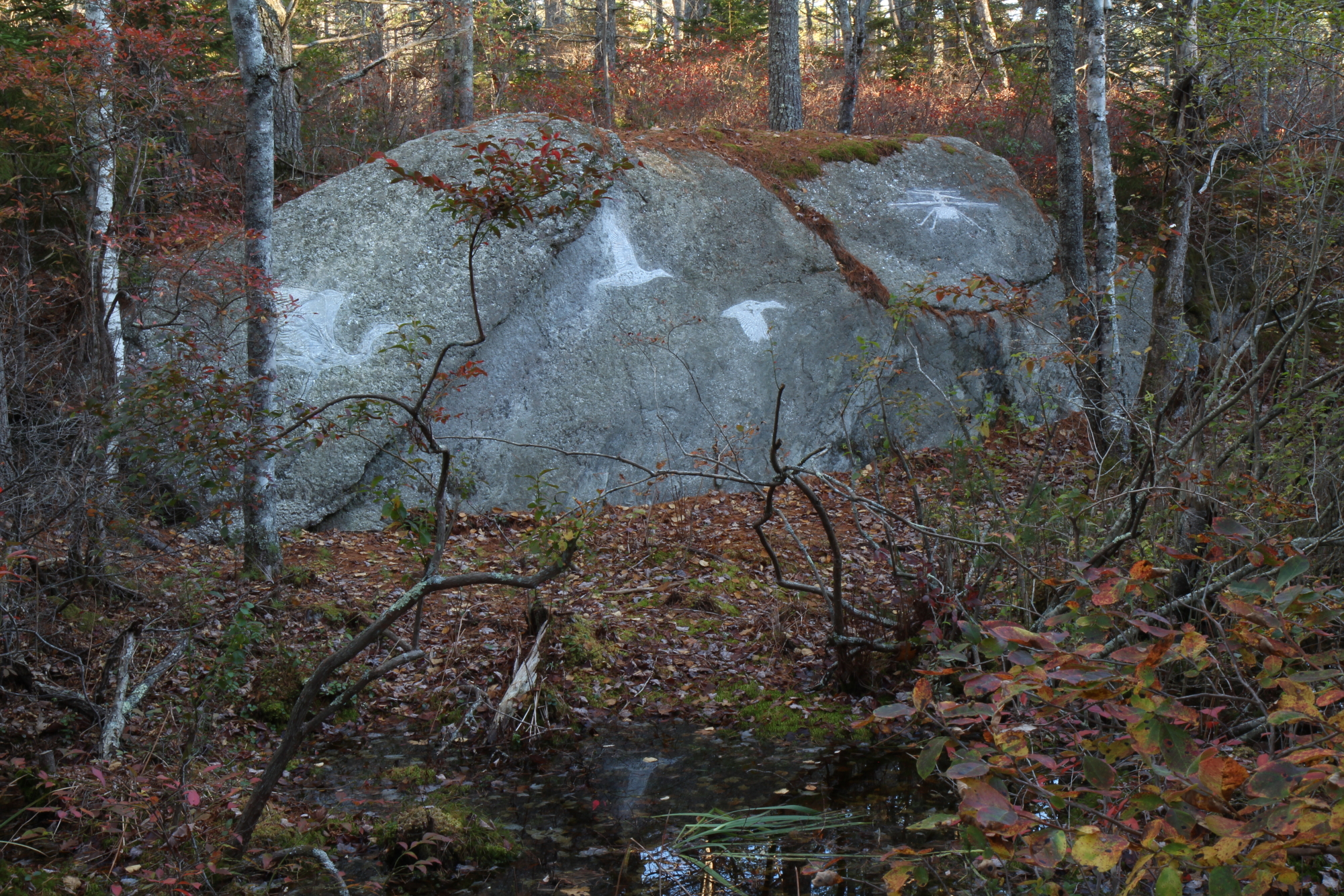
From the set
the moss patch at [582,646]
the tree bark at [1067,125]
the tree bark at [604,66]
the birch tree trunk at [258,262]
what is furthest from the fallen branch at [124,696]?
the tree bark at [604,66]

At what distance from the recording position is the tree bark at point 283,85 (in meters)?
11.2

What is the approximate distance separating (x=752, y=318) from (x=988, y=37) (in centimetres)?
1193

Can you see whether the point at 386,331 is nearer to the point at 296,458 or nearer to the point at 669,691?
the point at 296,458

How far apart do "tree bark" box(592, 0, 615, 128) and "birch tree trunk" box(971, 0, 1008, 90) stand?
7011 millimetres

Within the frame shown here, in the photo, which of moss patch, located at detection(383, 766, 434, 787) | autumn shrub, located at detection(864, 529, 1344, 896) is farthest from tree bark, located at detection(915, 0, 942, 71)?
autumn shrub, located at detection(864, 529, 1344, 896)

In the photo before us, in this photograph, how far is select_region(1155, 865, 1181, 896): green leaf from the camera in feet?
5.77

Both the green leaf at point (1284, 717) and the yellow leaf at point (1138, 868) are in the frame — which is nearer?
the yellow leaf at point (1138, 868)

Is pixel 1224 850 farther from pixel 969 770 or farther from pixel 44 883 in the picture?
pixel 44 883

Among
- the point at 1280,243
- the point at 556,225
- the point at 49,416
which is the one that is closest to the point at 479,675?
the point at 49,416

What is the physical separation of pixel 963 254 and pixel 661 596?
6694 millimetres

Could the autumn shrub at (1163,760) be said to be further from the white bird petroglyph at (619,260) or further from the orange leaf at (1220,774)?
the white bird petroglyph at (619,260)

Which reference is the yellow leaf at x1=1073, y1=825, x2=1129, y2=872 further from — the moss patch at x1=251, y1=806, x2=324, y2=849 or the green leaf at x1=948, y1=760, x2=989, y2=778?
the moss patch at x1=251, y1=806, x2=324, y2=849

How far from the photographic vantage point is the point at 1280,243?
5.55 metres

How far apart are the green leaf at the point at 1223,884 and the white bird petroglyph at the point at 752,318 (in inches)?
329
